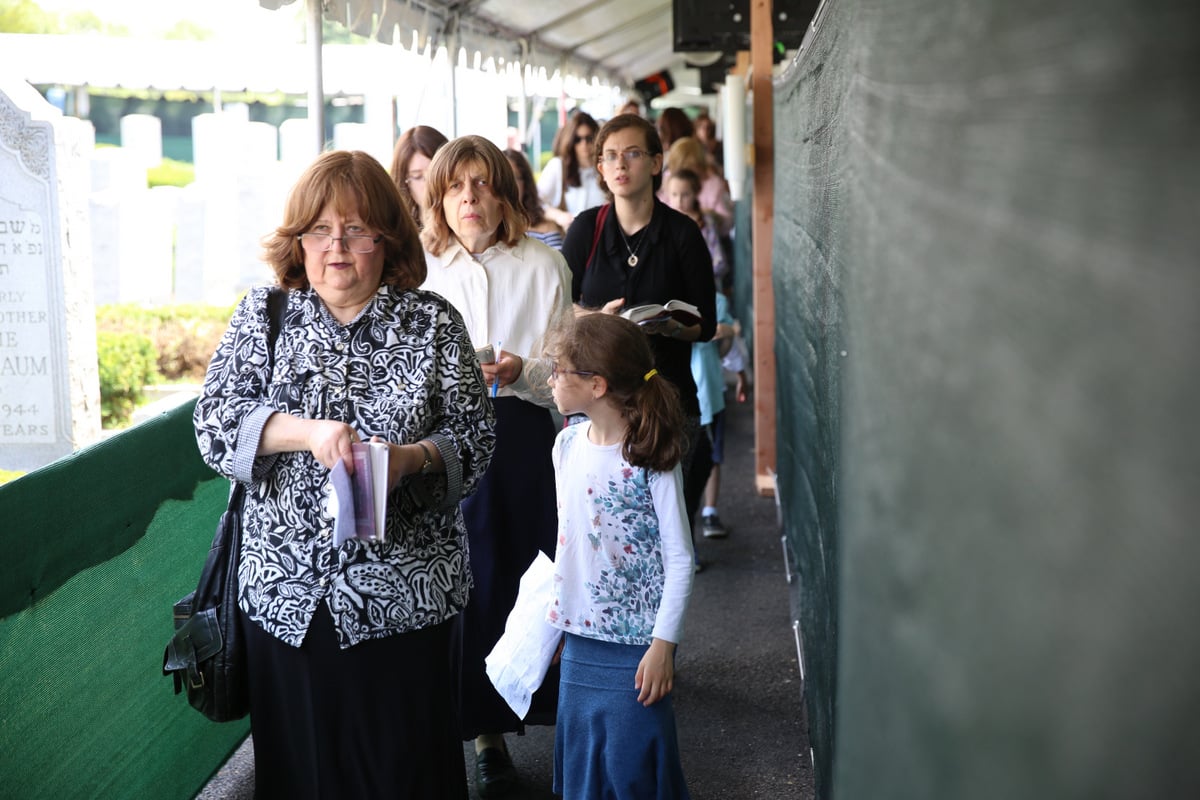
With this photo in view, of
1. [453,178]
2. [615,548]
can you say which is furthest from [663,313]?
[615,548]

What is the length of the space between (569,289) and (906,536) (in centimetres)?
288

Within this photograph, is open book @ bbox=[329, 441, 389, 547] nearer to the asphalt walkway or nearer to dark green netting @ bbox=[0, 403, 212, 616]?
dark green netting @ bbox=[0, 403, 212, 616]

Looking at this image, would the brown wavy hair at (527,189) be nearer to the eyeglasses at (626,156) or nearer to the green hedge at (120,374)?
the eyeglasses at (626,156)

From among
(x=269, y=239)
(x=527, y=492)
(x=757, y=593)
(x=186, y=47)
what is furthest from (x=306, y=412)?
(x=186, y=47)

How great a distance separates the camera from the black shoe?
12.9ft

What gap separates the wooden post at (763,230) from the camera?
747 centimetres

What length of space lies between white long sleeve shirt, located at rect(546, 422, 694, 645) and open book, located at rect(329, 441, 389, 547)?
790 millimetres

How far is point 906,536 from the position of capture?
4.22 ft

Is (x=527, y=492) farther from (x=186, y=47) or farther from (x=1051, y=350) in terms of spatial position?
(x=186, y=47)

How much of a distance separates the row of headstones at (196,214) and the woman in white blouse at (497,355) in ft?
23.0

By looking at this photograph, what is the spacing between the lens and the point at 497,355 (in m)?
3.78

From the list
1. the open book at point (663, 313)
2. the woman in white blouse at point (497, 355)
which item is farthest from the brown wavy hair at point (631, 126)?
the woman in white blouse at point (497, 355)

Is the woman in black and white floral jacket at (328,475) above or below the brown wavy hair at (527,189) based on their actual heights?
below

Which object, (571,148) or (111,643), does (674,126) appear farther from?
(111,643)
